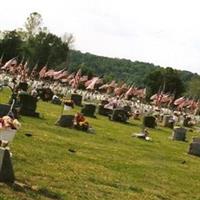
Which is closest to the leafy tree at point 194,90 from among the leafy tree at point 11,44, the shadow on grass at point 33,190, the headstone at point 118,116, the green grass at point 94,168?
the leafy tree at point 11,44

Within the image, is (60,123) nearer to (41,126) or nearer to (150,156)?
(41,126)

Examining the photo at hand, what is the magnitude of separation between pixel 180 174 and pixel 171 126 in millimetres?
29577

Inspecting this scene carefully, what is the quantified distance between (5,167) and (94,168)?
5.88 m

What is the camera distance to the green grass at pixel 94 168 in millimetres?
15594

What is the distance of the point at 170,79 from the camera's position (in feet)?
405

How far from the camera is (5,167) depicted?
14.1 metres

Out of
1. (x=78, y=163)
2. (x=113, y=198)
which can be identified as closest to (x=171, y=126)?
(x=78, y=163)

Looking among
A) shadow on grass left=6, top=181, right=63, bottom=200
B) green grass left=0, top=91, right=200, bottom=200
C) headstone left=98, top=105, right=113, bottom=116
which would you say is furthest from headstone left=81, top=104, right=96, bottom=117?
shadow on grass left=6, top=181, right=63, bottom=200

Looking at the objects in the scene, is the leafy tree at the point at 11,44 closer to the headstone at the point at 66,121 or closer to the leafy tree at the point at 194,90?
the leafy tree at the point at 194,90

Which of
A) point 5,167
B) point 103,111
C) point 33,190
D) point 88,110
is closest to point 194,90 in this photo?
point 103,111

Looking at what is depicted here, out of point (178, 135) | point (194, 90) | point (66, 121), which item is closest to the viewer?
point (66, 121)

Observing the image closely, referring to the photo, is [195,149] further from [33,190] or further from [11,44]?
[11,44]

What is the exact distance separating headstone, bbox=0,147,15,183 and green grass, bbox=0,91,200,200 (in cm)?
31

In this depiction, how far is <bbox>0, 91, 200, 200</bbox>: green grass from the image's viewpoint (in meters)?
15.6
